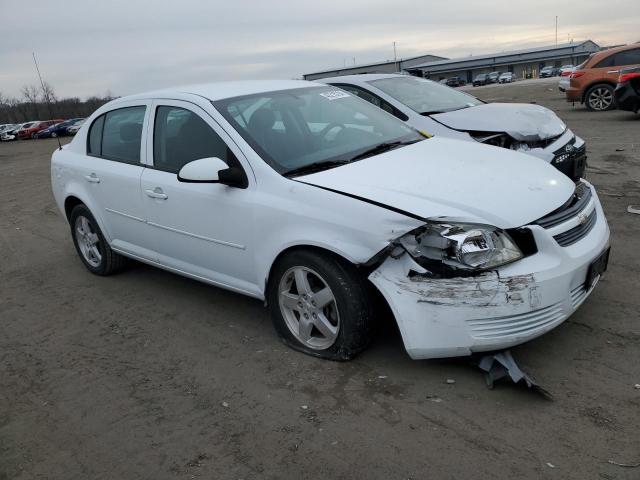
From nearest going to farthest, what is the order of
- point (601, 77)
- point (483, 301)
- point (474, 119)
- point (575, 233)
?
point (483, 301)
point (575, 233)
point (474, 119)
point (601, 77)

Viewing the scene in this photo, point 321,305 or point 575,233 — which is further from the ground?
point 575,233

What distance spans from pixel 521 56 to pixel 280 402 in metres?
95.0

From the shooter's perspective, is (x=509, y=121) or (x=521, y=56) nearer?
(x=509, y=121)

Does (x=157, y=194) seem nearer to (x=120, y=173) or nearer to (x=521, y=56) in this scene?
(x=120, y=173)

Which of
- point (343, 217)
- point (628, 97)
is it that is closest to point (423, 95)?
point (343, 217)

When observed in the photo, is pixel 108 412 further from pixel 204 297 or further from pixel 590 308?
pixel 590 308

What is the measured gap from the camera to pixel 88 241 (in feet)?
18.6

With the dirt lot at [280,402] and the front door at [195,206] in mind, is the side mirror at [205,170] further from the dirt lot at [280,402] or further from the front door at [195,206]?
the dirt lot at [280,402]

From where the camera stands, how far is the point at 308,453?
8.93 feet

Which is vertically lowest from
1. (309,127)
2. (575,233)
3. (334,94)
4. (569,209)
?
(575,233)

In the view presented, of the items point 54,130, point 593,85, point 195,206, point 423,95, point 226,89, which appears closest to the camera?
point 195,206

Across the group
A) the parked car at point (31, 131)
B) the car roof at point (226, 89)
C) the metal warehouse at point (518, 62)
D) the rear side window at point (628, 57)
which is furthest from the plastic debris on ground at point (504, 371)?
the metal warehouse at point (518, 62)

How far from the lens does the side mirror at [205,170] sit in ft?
12.2

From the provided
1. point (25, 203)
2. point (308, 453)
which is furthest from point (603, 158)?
point (25, 203)
